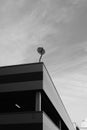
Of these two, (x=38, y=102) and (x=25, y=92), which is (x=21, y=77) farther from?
(x=38, y=102)

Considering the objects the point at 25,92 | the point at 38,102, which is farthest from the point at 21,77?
the point at 38,102

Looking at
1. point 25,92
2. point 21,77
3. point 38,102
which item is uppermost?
point 21,77

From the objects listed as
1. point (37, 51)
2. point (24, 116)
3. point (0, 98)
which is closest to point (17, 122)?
point (24, 116)

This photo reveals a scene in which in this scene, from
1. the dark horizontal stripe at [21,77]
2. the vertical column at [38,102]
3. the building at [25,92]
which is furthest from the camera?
the dark horizontal stripe at [21,77]

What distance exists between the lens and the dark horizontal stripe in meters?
18.9

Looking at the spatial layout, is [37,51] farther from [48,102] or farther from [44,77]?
[48,102]

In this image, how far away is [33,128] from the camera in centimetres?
1700

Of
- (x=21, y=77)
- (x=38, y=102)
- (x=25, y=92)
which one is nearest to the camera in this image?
(x=38, y=102)

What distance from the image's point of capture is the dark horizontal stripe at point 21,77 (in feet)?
62.1

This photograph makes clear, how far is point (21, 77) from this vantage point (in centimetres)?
1928

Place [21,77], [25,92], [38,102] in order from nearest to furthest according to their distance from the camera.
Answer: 1. [38,102]
2. [25,92]
3. [21,77]

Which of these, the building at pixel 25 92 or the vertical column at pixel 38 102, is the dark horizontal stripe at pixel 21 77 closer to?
the building at pixel 25 92

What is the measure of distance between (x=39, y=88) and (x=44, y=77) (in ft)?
4.09

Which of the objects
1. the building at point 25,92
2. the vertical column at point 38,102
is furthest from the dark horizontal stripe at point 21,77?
the vertical column at point 38,102
